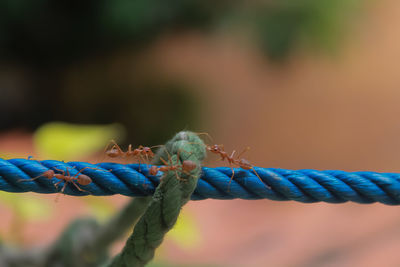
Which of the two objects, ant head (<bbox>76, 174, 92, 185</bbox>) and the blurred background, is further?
the blurred background

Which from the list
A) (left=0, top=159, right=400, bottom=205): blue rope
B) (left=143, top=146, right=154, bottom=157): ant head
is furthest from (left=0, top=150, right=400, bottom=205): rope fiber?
(left=143, top=146, right=154, bottom=157): ant head

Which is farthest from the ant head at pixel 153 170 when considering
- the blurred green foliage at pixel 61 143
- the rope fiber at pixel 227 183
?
the blurred green foliage at pixel 61 143

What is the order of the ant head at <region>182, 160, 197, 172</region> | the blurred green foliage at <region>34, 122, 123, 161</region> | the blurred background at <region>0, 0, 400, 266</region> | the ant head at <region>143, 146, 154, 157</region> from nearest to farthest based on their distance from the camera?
the ant head at <region>182, 160, 197, 172</region> < the ant head at <region>143, 146, 154, 157</region> < the blurred green foliage at <region>34, 122, 123, 161</region> < the blurred background at <region>0, 0, 400, 266</region>

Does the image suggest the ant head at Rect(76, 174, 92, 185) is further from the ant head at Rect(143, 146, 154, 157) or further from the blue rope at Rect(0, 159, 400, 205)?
the ant head at Rect(143, 146, 154, 157)

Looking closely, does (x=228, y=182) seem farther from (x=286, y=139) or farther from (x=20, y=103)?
(x=20, y=103)

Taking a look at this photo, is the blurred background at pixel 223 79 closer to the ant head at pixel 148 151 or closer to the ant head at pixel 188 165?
the ant head at pixel 148 151

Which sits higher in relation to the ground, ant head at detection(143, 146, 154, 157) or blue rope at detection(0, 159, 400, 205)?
blue rope at detection(0, 159, 400, 205)

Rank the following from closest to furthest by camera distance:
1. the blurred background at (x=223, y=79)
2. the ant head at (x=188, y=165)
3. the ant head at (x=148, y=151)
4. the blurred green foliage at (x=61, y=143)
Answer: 1. the ant head at (x=188, y=165)
2. the ant head at (x=148, y=151)
3. the blurred green foliage at (x=61, y=143)
4. the blurred background at (x=223, y=79)

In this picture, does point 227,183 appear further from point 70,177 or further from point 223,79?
point 223,79

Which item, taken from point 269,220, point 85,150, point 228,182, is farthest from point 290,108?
point 228,182
